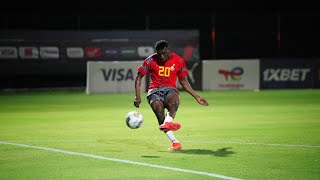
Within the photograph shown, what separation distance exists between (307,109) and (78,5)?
25591mm

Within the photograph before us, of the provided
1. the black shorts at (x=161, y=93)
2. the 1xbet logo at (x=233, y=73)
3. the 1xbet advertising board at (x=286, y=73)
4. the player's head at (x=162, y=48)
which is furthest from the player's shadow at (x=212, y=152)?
the 1xbet advertising board at (x=286, y=73)

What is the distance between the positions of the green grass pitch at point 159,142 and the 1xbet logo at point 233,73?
315 inches

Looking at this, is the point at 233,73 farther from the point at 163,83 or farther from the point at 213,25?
the point at 163,83

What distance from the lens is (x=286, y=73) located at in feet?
121

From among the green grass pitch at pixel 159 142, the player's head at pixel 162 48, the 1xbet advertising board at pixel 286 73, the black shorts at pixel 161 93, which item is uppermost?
the player's head at pixel 162 48

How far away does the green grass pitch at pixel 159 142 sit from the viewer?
11.7m

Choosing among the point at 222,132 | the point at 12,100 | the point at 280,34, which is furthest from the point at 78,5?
the point at 222,132

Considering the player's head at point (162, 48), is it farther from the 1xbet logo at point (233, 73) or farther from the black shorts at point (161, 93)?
the 1xbet logo at point (233, 73)

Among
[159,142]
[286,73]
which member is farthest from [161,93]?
[286,73]

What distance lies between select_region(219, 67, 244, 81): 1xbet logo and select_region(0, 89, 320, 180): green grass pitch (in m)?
8.00

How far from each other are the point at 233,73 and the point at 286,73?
2.68 meters

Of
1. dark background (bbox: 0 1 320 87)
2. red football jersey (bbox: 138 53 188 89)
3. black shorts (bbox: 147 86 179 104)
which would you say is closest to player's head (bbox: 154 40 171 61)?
red football jersey (bbox: 138 53 188 89)

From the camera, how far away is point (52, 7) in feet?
154

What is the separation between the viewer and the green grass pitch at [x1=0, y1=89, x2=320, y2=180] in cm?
1170
